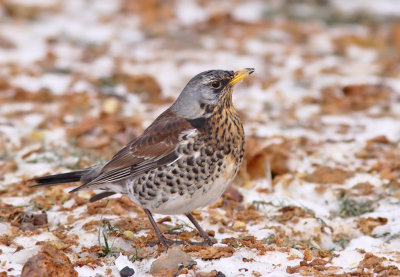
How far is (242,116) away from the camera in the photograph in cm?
779

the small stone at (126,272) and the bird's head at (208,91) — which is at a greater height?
the bird's head at (208,91)

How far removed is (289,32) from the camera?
10.6 meters

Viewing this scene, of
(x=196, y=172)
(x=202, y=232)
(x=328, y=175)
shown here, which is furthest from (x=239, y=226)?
(x=328, y=175)

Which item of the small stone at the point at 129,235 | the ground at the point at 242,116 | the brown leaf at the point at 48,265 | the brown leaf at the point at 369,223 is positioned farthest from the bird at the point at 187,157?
the brown leaf at the point at 369,223

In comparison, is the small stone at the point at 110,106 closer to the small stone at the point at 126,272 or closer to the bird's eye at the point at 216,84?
the bird's eye at the point at 216,84

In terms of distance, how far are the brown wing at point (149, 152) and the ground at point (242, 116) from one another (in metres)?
0.39

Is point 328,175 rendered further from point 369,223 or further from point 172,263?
point 172,263

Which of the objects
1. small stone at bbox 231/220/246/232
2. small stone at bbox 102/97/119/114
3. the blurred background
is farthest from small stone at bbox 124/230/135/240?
small stone at bbox 102/97/119/114

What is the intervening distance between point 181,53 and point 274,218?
4.97m

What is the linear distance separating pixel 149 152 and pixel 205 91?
60 centimetres

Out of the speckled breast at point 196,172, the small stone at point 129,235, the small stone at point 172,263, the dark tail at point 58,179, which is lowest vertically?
the small stone at point 129,235

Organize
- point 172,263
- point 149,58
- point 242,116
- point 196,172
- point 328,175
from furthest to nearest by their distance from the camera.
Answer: point 149,58
point 242,116
point 328,175
point 196,172
point 172,263

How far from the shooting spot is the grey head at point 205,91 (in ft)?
15.2

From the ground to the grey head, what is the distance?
92 centimetres
